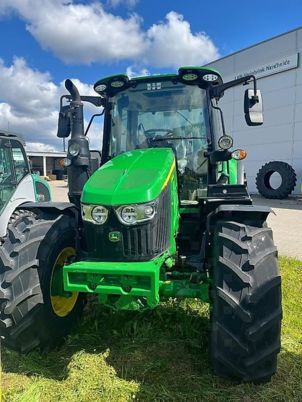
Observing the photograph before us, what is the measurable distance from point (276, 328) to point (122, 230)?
4.44 feet

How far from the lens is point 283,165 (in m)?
16.4

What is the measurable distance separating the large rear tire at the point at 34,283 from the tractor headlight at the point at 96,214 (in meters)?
0.46

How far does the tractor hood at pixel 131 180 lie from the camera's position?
2.97 meters

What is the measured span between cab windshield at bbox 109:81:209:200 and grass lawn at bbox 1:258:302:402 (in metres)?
1.41

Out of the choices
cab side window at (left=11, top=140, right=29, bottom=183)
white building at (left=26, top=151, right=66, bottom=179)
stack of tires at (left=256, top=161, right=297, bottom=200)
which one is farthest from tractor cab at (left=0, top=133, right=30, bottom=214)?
white building at (left=26, top=151, right=66, bottom=179)

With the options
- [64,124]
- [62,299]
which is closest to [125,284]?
[62,299]

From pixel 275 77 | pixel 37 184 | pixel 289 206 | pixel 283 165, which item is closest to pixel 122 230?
pixel 37 184

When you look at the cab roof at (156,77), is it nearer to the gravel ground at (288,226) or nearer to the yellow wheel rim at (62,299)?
the yellow wheel rim at (62,299)

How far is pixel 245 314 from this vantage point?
270 cm

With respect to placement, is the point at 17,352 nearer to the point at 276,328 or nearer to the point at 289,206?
the point at 276,328

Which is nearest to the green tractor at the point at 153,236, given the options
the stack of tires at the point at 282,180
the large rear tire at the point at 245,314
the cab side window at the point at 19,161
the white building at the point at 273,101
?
the large rear tire at the point at 245,314

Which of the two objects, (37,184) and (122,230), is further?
(37,184)

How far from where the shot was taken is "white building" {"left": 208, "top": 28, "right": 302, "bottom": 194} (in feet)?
57.0

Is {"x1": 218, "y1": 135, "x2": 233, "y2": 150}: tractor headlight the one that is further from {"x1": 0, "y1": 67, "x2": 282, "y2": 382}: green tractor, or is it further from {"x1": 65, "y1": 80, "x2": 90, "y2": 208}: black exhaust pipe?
{"x1": 65, "y1": 80, "x2": 90, "y2": 208}: black exhaust pipe
